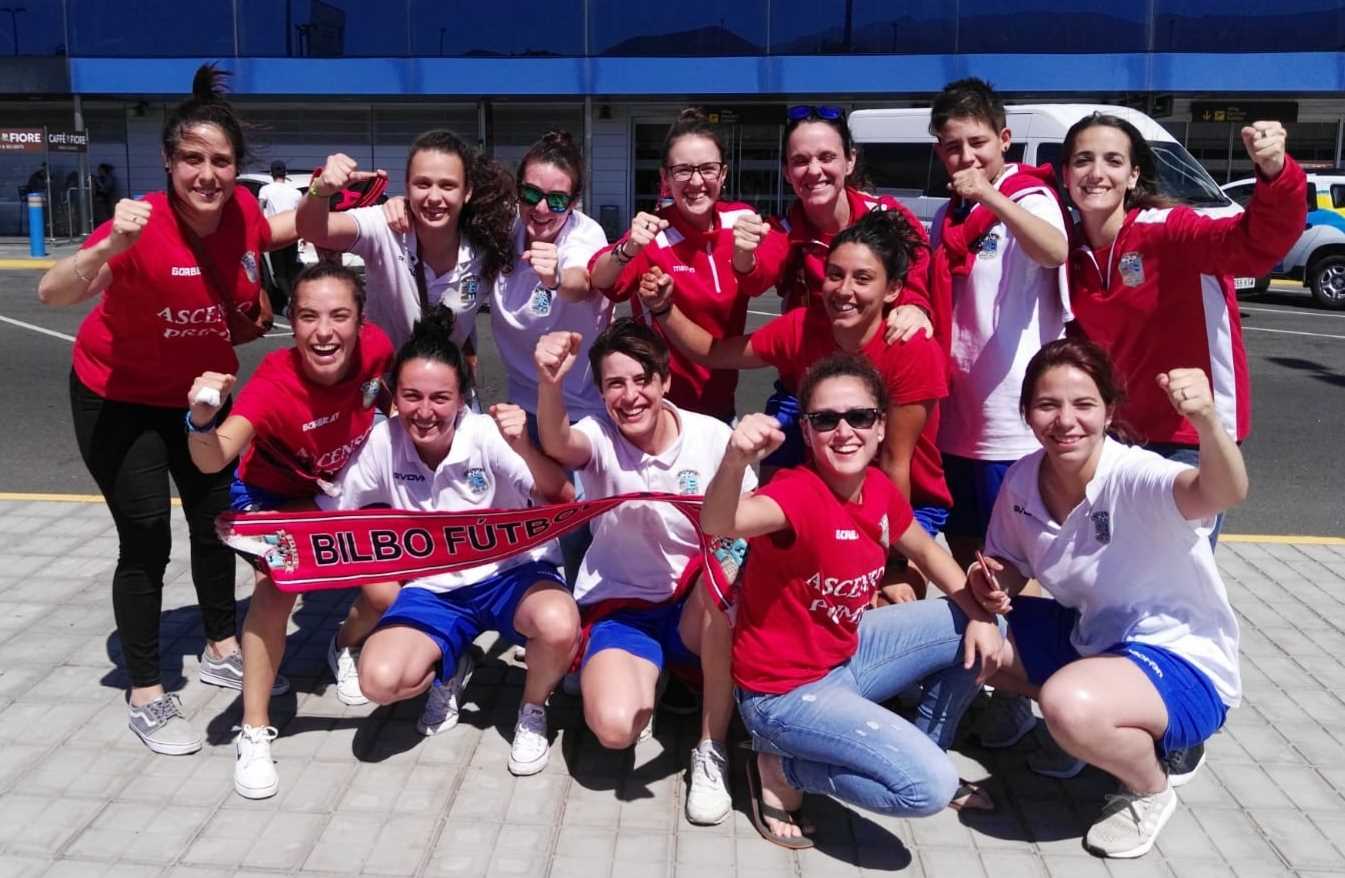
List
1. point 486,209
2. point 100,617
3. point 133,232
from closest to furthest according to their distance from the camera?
point 133,232, point 486,209, point 100,617

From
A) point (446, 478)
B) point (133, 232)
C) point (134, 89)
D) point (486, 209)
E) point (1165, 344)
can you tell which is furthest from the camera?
point (134, 89)

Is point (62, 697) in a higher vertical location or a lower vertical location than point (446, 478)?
lower

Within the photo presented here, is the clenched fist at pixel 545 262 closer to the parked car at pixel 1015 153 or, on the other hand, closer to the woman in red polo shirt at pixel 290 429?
the woman in red polo shirt at pixel 290 429

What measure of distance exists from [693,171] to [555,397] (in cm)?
104

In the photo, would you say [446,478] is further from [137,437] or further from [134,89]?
[134,89]

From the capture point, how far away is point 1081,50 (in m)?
23.8

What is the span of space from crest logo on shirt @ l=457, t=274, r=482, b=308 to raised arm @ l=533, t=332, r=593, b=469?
81 centimetres

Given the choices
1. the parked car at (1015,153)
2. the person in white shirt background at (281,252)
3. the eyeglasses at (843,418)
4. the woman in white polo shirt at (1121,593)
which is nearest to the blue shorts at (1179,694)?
the woman in white polo shirt at (1121,593)

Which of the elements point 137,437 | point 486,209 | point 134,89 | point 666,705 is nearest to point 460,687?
point 666,705

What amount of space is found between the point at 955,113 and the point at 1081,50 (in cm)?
2220

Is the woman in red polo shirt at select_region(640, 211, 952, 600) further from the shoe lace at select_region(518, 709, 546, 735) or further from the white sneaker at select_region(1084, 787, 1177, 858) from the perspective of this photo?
the shoe lace at select_region(518, 709, 546, 735)

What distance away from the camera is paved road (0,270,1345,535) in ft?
23.4

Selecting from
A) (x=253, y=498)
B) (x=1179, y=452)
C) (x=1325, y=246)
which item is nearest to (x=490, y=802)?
(x=253, y=498)

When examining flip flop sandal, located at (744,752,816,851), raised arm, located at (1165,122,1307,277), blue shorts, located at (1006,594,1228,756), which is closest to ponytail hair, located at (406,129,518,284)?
flip flop sandal, located at (744,752,816,851)
